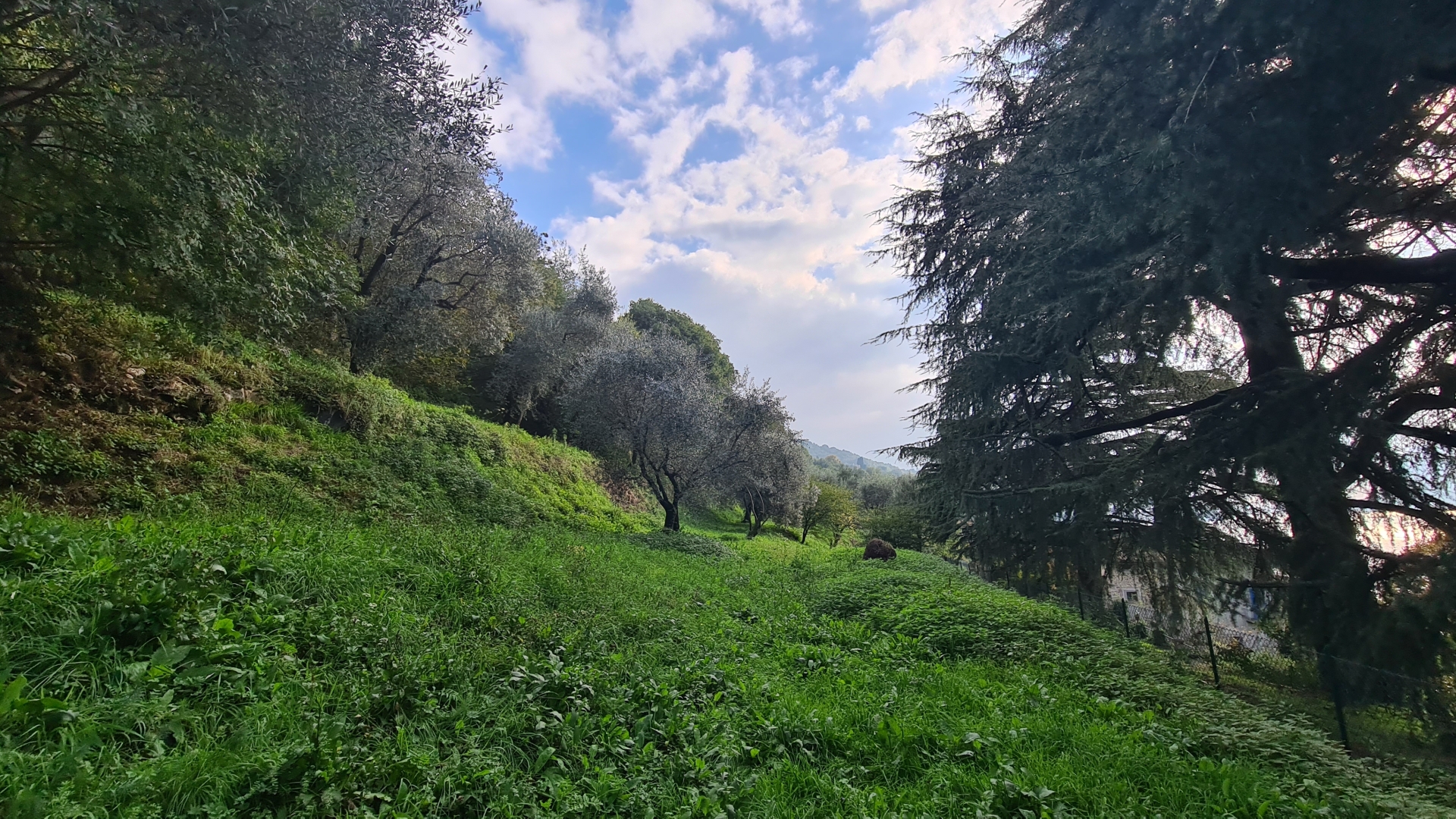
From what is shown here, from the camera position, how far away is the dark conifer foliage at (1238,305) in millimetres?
5031

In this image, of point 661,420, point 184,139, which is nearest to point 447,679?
point 184,139

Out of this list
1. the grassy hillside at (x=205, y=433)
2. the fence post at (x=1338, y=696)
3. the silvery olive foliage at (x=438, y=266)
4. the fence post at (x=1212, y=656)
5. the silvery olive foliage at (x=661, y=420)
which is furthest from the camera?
the silvery olive foliage at (x=661, y=420)

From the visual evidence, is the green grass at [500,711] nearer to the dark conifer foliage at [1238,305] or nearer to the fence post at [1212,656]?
the fence post at [1212,656]

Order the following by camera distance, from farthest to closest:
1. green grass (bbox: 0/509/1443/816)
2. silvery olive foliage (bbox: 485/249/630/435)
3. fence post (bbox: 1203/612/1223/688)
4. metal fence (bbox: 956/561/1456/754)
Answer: silvery olive foliage (bbox: 485/249/630/435)
fence post (bbox: 1203/612/1223/688)
metal fence (bbox: 956/561/1456/754)
green grass (bbox: 0/509/1443/816)

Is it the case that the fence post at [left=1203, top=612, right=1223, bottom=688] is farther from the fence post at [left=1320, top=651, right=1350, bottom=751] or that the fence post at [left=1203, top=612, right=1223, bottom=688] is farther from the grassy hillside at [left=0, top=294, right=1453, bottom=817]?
the fence post at [left=1320, top=651, right=1350, bottom=751]

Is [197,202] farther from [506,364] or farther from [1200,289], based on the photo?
[506,364]

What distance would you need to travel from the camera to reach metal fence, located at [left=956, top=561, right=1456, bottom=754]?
190 inches

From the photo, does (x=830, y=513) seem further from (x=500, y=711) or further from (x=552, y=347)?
(x=500, y=711)

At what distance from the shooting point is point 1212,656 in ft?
24.7

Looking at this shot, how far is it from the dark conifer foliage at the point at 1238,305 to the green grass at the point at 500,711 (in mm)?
2278

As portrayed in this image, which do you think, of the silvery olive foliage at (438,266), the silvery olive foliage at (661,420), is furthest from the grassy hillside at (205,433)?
the silvery olive foliage at (661,420)

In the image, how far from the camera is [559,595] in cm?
675

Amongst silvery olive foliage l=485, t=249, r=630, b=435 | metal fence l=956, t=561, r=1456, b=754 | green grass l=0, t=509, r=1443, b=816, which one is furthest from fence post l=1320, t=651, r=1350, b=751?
silvery olive foliage l=485, t=249, r=630, b=435

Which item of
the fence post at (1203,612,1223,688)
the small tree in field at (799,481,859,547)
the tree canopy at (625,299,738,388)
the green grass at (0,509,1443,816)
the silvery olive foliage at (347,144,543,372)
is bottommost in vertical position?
the green grass at (0,509,1443,816)
